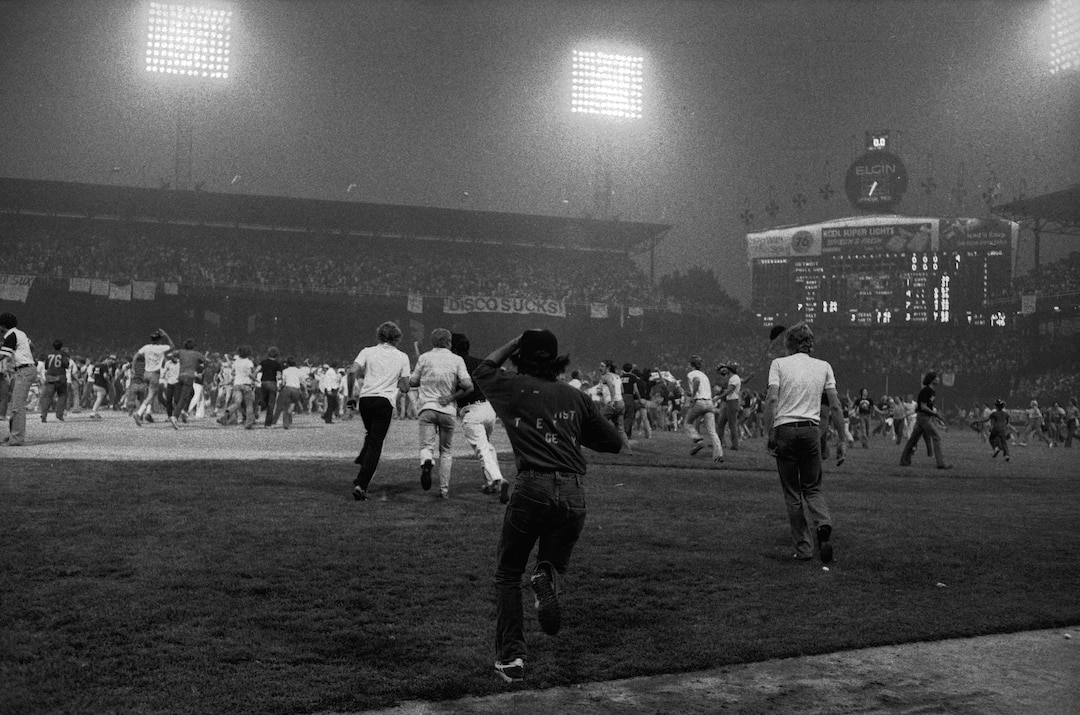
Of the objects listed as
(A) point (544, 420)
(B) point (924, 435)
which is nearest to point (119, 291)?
(B) point (924, 435)

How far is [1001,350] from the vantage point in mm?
52000

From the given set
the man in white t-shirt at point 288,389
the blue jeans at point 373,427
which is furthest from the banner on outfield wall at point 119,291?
the blue jeans at point 373,427

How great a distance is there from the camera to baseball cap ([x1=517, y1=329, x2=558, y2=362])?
5086 mm

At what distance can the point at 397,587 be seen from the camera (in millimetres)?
6699

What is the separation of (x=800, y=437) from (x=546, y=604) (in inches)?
149

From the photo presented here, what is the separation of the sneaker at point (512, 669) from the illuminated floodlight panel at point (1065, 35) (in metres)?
51.5

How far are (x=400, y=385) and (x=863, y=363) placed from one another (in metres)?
48.0

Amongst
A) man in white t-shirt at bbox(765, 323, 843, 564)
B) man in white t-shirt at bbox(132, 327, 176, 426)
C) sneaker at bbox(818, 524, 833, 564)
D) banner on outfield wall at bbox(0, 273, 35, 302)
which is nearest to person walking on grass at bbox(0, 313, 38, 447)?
man in white t-shirt at bbox(132, 327, 176, 426)

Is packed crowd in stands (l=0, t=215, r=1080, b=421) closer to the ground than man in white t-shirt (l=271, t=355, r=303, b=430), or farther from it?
farther from it

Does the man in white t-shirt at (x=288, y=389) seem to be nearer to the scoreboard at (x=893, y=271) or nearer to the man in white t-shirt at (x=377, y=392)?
the man in white t-shirt at (x=377, y=392)

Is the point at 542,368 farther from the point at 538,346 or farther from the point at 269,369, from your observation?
the point at 269,369

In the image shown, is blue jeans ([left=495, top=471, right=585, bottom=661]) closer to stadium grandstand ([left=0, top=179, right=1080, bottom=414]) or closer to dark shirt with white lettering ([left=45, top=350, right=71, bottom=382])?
dark shirt with white lettering ([left=45, top=350, right=71, bottom=382])

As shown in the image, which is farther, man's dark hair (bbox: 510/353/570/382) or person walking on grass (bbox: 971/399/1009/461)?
person walking on grass (bbox: 971/399/1009/461)

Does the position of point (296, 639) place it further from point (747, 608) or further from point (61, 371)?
point (61, 371)
